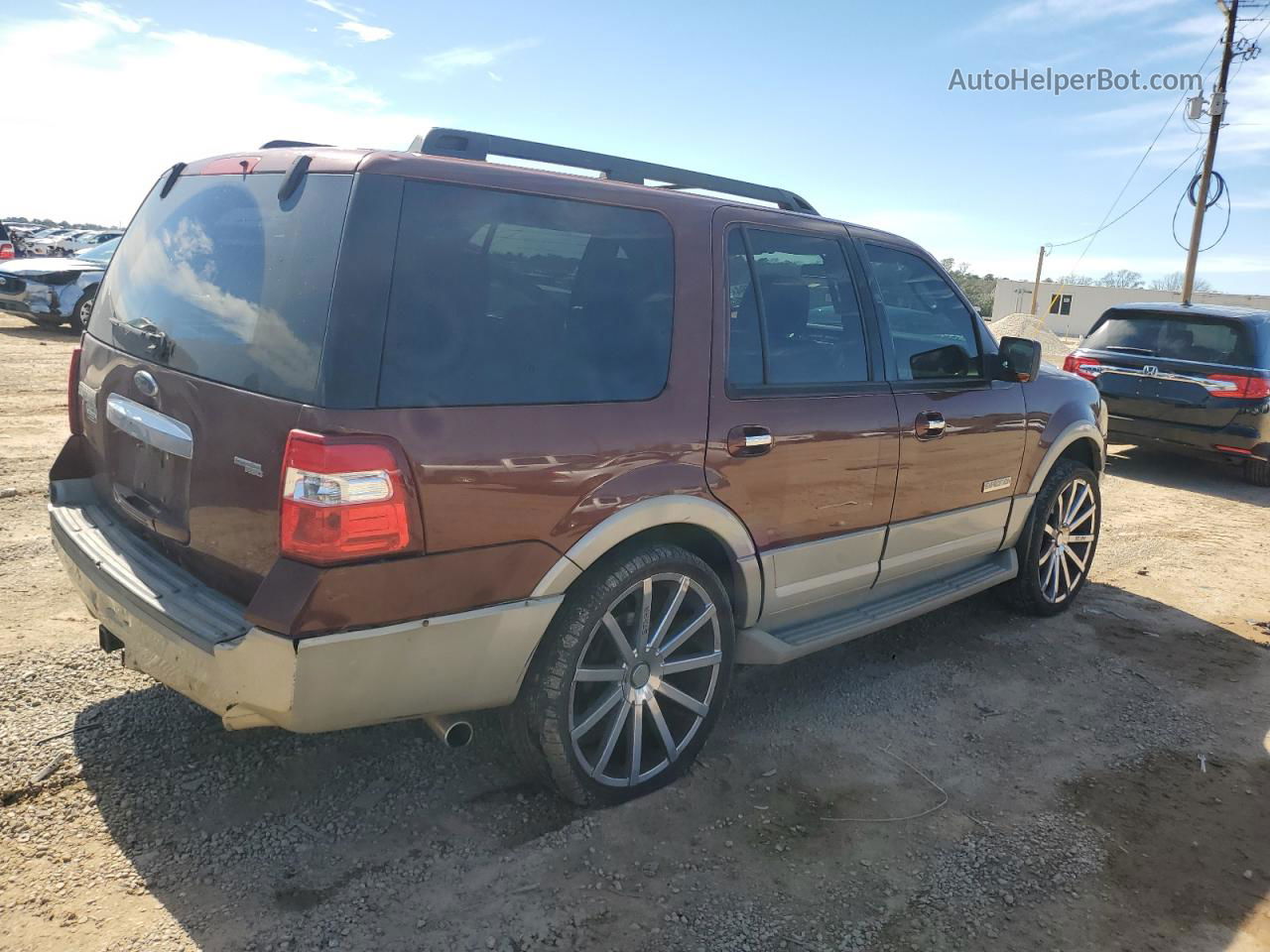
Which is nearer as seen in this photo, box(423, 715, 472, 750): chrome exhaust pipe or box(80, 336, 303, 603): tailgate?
box(80, 336, 303, 603): tailgate

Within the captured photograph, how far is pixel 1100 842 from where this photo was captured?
3104 mm

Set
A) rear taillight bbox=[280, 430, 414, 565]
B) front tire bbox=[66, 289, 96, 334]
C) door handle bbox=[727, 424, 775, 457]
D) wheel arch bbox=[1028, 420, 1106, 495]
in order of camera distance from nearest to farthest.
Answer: rear taillight bbox=[280, 430, 414, 565], door handle bbox=[727, 424, 775, 457], wheel arch bbox=[1028, 420, 1106, 495], front tire bbox=[66, 289, 96, 334]

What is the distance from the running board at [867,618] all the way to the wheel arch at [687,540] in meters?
0.11

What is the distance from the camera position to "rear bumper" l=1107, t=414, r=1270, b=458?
862cm

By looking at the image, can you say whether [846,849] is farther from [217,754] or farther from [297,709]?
[217,754]

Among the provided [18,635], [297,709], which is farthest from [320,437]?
[18,635]

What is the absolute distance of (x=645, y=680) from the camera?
10.0 ft

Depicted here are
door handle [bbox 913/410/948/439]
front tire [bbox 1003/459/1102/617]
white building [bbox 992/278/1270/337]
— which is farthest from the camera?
white building [bbox 992/278/1270/337]

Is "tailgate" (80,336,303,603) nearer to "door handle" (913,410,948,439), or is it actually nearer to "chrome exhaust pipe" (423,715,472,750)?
"chrome exhaust pipe" (423,715,472,750)

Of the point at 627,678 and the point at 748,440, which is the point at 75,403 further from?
the point at 748,440

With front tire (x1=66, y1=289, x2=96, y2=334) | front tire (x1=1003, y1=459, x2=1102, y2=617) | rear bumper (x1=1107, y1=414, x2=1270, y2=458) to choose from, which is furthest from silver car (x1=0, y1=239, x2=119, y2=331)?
rear bumper (x1=1107, y1=414, x2=1270, y2=458)

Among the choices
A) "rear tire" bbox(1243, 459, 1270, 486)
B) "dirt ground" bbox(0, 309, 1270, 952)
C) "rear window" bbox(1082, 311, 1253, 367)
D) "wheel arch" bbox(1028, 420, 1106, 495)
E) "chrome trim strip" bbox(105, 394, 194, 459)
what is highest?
"rear window" bbox(1082, 311, 1253, 367)

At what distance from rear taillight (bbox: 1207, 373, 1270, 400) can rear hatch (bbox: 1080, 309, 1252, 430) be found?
0.04 feet

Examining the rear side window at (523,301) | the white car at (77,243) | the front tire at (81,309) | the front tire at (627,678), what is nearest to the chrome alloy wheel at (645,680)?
the front tire at (627,678)
